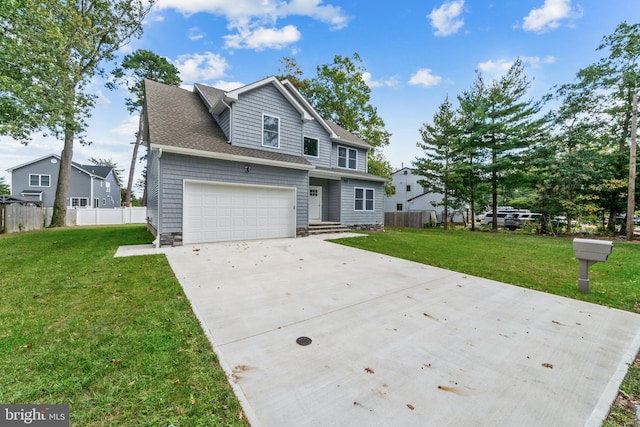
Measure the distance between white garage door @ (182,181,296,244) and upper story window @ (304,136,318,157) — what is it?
11.9ft

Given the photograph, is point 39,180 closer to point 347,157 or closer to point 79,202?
point 79,202

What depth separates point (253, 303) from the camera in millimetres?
3742

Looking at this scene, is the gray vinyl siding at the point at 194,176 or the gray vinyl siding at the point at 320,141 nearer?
the gray vinyl siding at the point at 194,176

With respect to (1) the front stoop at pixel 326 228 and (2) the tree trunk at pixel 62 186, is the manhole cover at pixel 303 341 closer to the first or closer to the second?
(1) the front stoop at pixel 326 228

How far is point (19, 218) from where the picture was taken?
12734 millimetres

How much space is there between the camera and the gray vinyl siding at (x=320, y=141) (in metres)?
13.1

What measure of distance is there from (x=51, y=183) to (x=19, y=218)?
16270 mm

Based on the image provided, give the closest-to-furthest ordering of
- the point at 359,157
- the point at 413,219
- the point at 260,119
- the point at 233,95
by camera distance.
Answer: the point at 233,95 → the point at 260,119 → the point at 359,157 → the point at 413,219

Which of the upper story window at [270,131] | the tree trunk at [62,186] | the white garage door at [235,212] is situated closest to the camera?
the white garage door at [235,212]

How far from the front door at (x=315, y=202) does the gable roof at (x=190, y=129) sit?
2.77m

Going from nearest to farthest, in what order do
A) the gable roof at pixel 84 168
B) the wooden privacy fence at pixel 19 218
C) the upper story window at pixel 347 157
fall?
the wooden privacy fence at pixel 19 218 < the upper story window at pixel 347 157 < the gable roof at pixel 84 168

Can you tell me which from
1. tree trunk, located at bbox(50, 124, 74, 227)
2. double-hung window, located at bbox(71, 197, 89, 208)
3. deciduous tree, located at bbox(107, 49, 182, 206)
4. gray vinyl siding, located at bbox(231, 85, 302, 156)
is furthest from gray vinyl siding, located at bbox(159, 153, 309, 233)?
double-hung window, located at bbox(71, 197, 89, 208)

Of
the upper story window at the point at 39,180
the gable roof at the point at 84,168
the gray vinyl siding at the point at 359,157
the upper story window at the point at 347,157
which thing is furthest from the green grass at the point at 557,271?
the upper story window at the point at 39,180

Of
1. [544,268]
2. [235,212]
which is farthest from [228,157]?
[544,268]
